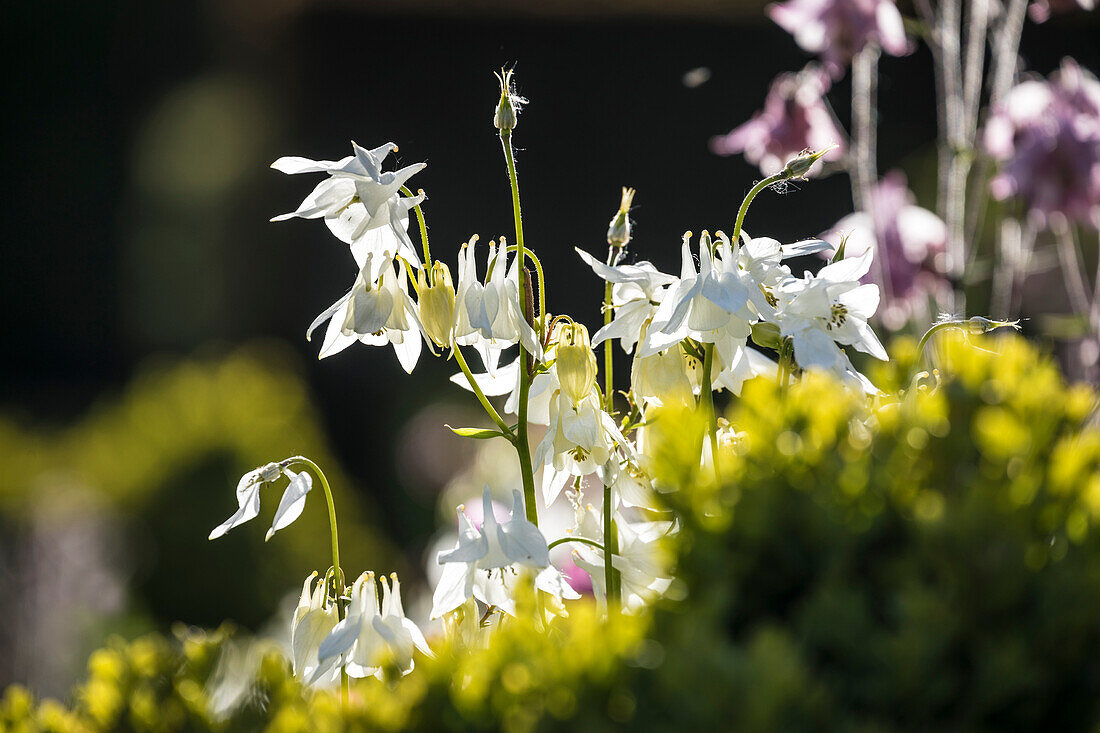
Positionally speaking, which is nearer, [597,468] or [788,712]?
[788,712]

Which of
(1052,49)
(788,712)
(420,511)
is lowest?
(420,511)

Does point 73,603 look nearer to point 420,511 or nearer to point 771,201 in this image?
point 420,511

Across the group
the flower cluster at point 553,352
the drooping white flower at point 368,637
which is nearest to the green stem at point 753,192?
the flower cluster at point 553,352

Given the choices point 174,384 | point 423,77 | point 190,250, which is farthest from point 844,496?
point 190,250

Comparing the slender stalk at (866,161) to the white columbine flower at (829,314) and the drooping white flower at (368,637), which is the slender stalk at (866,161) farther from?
the drooping white flower at (368,637)

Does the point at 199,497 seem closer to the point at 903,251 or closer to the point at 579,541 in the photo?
the point at 903,251

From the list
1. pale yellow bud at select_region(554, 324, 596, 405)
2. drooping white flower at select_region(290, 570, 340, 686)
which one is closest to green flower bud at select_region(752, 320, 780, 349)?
pale yellow bud at select_region(554, 324, 596, 405)
